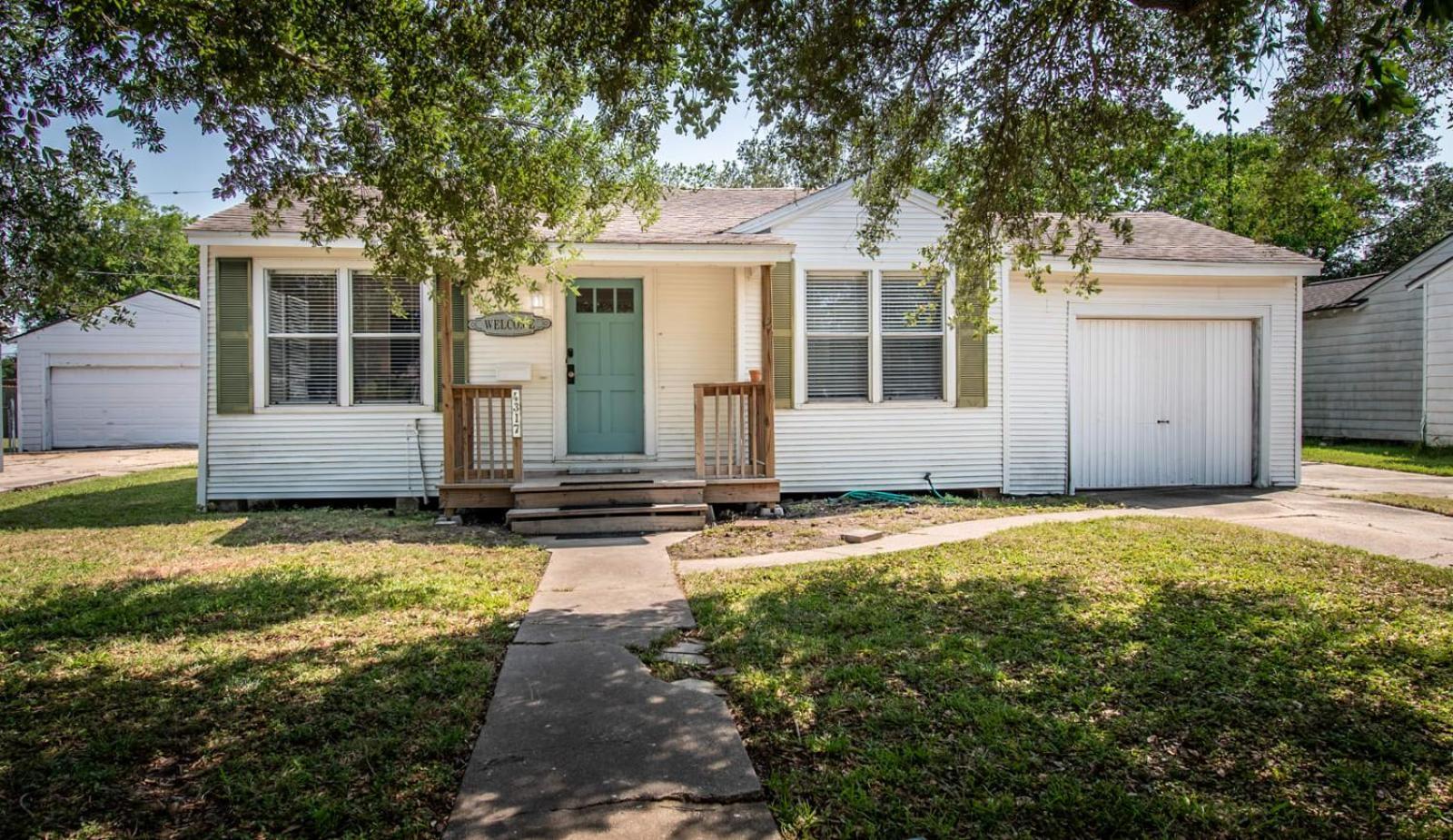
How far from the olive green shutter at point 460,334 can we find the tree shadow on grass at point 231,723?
4.53 metres

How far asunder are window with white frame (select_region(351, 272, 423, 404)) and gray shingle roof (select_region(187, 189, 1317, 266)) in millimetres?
990

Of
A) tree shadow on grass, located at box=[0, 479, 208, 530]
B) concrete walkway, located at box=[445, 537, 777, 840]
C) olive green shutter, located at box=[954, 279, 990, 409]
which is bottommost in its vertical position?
concrete walkway, located at box=[445, 537, 777, 840]

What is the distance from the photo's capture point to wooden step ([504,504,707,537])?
7.40 metres

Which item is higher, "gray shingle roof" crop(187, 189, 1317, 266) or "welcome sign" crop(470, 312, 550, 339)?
"gray shingle roof" crop(187, 189, 1317, 266)

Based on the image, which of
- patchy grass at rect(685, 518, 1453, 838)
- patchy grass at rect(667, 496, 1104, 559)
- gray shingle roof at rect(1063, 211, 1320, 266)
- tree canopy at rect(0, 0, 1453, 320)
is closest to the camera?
patchy grass at rect(685, 518, 1453, 838)

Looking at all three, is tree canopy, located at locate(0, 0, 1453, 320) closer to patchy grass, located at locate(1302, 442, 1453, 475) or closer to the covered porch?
the covered porch

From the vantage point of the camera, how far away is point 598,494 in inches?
303

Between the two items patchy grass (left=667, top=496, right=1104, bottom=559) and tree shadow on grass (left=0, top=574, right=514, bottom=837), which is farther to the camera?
patchy grass (left=667, top=496, right=1104, bottom=559)

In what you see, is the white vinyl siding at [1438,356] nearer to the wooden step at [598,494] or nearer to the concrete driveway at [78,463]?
the wooden step at [598,494]

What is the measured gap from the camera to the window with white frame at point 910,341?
9.16m

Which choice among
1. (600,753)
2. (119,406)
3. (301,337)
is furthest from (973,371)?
(119,406)

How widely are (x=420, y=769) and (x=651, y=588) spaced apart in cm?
262

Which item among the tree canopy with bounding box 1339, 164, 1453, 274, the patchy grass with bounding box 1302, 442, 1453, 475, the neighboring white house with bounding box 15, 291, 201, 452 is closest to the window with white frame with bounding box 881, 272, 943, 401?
the patchy grass with bounding box 1302, 442, 1453, 475

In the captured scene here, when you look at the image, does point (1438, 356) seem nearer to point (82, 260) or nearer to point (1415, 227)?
point (1415, 227)
